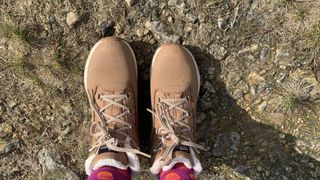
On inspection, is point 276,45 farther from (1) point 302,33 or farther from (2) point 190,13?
(2) point 190,13

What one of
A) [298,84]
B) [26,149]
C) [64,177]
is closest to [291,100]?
[298,84]

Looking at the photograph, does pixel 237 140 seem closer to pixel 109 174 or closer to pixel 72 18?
pixel 109 174

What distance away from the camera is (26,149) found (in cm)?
272

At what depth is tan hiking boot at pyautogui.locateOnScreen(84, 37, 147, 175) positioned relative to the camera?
2.56 meters

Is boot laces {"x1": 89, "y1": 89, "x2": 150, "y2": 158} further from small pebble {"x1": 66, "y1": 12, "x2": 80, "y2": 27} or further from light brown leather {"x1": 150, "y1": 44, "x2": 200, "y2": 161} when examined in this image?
small pebble {"x1": 66, "y1": 12, "x2": 80, "y2": 27}

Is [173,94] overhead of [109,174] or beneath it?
overhead

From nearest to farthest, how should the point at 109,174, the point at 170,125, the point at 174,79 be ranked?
the point at 109,174 < the point at 170,125 < the point at 174,79

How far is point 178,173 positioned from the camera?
237cm

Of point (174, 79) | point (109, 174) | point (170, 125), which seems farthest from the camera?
point (174, 79)

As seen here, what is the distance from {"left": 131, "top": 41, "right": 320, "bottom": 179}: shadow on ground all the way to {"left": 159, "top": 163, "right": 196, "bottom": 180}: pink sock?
1.06ft

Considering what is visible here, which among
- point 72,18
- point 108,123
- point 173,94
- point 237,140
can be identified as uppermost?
point 72,18

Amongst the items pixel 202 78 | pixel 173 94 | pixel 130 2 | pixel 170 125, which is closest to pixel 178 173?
pixel 170 125

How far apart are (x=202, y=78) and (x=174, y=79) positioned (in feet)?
0.57

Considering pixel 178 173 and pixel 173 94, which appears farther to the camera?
pixel 173 94
